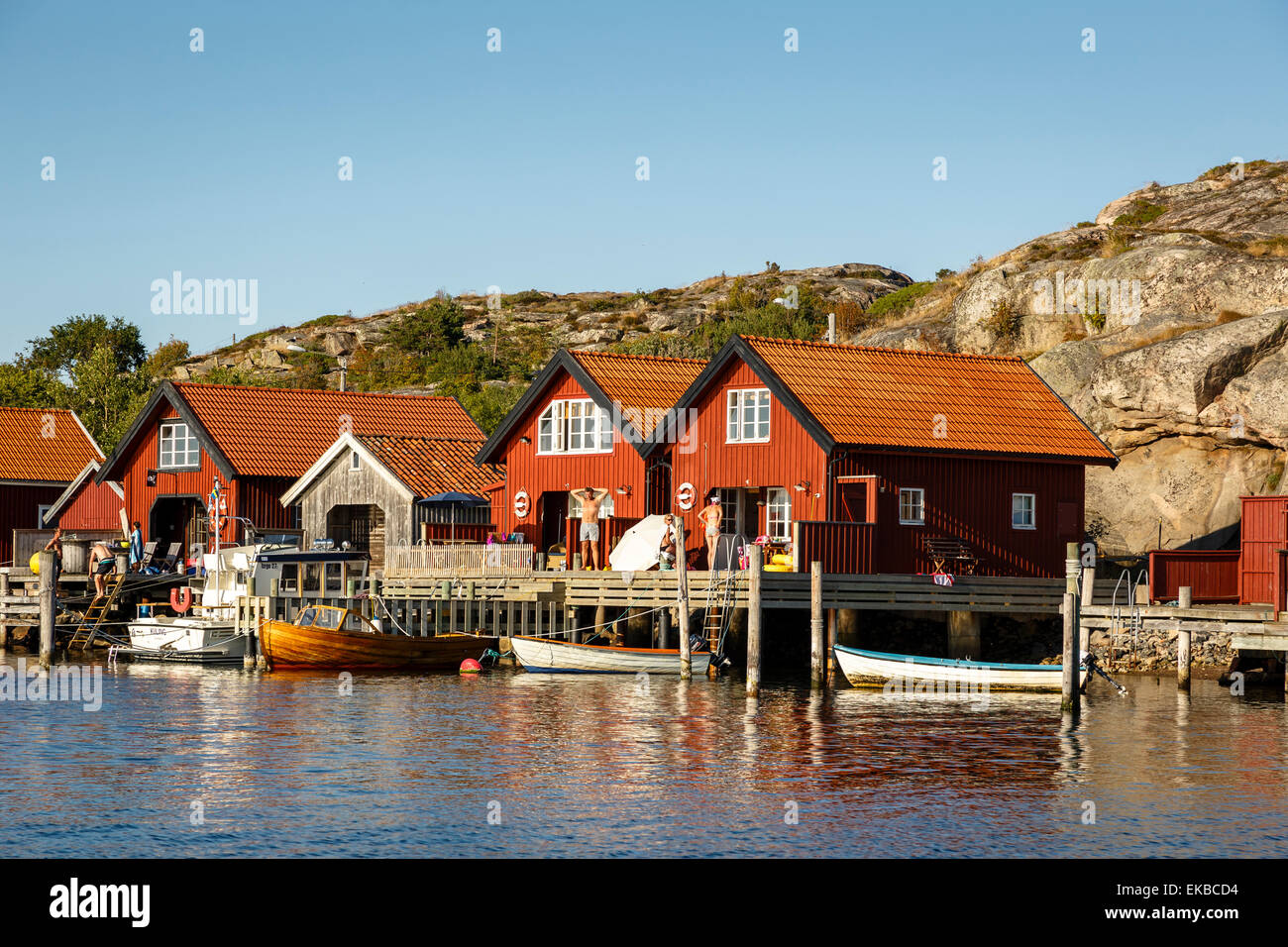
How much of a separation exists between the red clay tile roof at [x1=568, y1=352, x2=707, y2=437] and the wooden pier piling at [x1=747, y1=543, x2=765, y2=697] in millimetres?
10462

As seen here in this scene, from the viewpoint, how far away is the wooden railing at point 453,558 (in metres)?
45.7

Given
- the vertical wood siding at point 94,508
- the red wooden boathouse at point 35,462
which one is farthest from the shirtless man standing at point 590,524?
the red wooden boathouse at point 35,462

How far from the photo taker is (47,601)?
4275 centimetres

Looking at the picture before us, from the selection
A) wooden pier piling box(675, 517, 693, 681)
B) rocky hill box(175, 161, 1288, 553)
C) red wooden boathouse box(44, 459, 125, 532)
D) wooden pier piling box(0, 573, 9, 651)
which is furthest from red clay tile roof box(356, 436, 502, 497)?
wooden pier piling box(675, 517, 693, 681)

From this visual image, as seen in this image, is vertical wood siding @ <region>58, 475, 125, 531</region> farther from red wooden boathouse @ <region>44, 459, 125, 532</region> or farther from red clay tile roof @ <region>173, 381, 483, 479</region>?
red clay tile roof @ <region>173, 381, 483, 479</region>

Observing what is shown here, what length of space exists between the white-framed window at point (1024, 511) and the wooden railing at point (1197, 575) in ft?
16.1

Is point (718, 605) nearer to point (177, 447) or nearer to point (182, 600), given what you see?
point (182, 600)

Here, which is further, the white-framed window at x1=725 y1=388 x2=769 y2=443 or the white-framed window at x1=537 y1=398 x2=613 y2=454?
the white-framed window at x1=537 y1=398 x2=613 y2=454

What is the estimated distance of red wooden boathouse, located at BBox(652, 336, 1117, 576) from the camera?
141 ft

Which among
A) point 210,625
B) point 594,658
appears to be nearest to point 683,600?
point 594,658

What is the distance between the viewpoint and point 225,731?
30.9m

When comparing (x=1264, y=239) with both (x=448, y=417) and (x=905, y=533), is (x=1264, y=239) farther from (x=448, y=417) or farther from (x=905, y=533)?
(x=448, y=417)

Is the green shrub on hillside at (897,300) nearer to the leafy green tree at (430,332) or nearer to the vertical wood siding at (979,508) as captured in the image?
the leafy green tree at (430,332)
